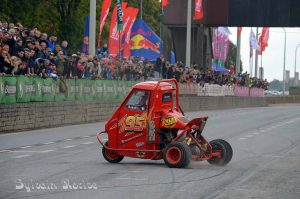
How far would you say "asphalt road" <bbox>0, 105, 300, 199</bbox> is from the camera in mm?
12031

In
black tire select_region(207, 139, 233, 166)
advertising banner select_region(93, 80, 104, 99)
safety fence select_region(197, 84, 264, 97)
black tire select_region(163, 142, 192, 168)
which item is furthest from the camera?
safety fence select_region(197, 84, 264, 97)

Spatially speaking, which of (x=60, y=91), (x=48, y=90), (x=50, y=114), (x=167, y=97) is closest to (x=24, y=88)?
(x=48, y=90)

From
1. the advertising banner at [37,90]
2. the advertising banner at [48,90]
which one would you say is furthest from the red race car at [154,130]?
the advertising banner at [48,90]

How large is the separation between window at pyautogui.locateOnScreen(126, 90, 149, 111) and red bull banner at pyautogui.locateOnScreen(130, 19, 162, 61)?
109 ft

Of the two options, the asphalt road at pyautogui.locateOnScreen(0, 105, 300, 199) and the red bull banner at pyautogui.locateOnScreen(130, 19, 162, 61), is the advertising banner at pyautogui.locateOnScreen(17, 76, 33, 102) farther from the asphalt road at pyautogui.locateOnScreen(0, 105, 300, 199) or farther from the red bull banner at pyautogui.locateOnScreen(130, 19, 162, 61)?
the red bull banner at pyautogui.locateOnScreen(130, 19, 162, 61)

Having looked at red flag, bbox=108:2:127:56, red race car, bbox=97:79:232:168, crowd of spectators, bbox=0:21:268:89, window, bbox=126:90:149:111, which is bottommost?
red race car, bbox=97:79:232:168

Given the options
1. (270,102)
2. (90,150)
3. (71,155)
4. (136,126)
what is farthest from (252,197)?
(270,102)

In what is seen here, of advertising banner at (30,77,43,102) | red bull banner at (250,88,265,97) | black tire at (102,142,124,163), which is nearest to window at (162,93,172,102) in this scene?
black tire at (102,142,124,163)

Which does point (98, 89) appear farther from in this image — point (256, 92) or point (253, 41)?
point (253, 41)

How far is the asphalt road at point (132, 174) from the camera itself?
12031 mm

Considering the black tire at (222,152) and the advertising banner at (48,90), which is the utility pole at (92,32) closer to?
the advertising banner at (48,90)

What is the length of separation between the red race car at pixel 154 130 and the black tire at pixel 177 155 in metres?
0.04

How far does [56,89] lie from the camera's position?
30.2 meters

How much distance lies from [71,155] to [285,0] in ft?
138
